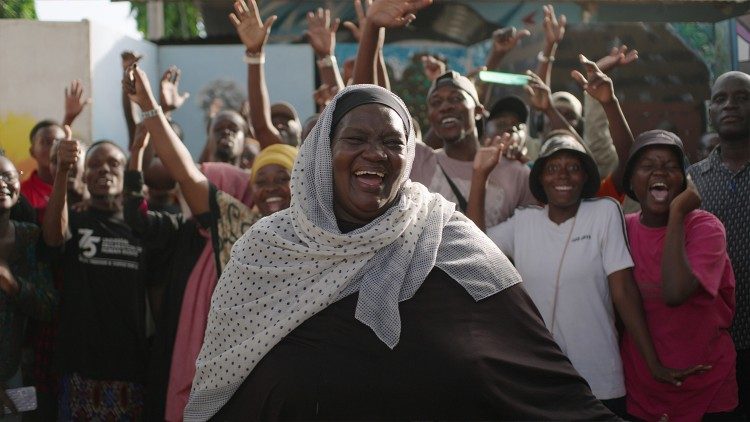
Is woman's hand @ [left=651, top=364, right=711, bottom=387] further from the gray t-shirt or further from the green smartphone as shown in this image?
the green smartphone

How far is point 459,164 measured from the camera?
185 inches

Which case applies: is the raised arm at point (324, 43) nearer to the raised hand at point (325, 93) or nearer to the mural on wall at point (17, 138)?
the raised hand at point (325, 93)

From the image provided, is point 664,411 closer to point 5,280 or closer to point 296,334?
point 296,334

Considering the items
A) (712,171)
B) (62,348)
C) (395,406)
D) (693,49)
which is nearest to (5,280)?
(62,348)

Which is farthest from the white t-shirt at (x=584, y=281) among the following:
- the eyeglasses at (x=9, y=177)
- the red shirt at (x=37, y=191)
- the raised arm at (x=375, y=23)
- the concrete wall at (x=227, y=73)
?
the concrete wall at (x=227, y=73)

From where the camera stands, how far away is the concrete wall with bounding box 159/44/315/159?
1109cm

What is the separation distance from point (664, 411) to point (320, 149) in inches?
87.9

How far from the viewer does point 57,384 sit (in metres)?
5.10

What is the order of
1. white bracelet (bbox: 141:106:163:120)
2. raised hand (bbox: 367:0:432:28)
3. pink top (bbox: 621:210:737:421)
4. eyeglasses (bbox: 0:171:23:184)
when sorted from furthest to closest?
eyeglasses (bbox: 0:171:23:184) < white bracelet (bbox: 141:106:163:120) < raised hand (bbox: 367:0:432:28) < pink top (bbox: 621:210:737:421)

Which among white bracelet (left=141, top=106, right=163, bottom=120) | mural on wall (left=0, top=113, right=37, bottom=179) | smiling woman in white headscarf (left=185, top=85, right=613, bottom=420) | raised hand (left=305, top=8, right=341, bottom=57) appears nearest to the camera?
smiling woman in white headscarf (left=185, top=85, right=613, bottom=420)

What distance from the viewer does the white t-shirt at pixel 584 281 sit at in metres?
4.12

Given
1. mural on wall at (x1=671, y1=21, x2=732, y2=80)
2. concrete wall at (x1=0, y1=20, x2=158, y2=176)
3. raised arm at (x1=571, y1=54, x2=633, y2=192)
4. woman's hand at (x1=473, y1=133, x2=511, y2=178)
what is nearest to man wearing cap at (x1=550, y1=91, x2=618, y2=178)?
raised arm at (x1=571, y1=54, x2=633, y2=192)

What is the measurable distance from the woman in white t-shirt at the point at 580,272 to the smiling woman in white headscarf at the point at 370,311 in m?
1.43

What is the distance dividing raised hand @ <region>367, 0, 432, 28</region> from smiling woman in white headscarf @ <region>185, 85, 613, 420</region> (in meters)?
1.49
